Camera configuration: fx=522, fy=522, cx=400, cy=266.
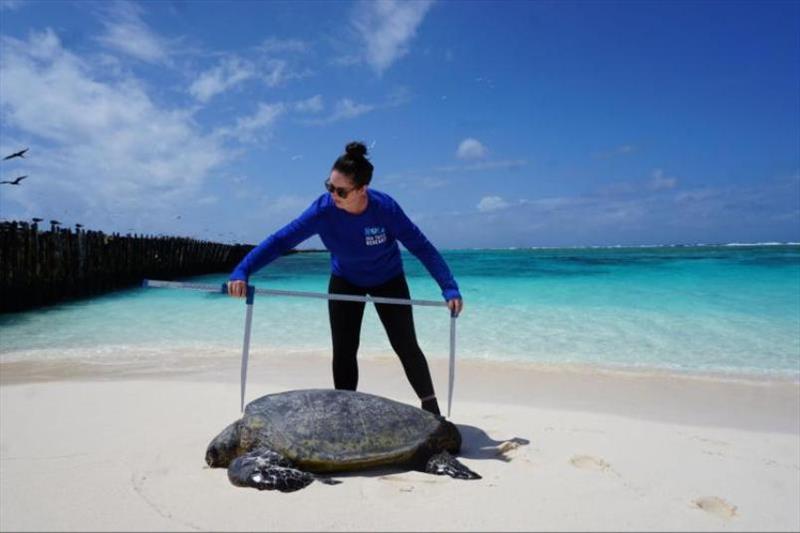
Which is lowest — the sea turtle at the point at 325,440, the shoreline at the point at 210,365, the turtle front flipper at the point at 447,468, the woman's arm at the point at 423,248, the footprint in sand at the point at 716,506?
the shoreline at the point at 210,365

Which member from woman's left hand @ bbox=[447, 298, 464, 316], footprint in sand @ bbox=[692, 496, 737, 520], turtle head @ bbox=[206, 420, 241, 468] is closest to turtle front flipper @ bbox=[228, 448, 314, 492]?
turtle head @ bbox=[206, 420, 241, 468]

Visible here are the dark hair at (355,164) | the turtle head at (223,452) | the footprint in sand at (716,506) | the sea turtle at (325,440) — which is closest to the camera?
the footprint in sand at (716,506)

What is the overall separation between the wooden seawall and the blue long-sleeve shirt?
1454 cm

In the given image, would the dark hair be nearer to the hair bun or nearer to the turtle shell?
the hair bun

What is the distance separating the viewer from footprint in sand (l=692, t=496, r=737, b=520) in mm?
2714

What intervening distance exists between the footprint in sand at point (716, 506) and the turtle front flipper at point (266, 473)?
83.9 inches

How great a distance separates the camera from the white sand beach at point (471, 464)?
254cm

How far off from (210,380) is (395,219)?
380 centimetres

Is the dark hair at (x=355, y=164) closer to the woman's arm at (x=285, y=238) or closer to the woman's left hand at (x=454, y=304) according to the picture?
the woman's arm at (x=285, y=238)

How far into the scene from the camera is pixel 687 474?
3256mm

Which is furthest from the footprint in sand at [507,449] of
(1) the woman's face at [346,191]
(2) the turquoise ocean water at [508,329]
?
(2) the turquoise ocean water at [508,329]

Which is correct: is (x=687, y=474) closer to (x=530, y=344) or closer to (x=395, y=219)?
(x=395, y=219)

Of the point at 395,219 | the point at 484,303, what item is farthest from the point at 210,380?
the point at 484,303

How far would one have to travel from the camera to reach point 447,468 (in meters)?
3.13
